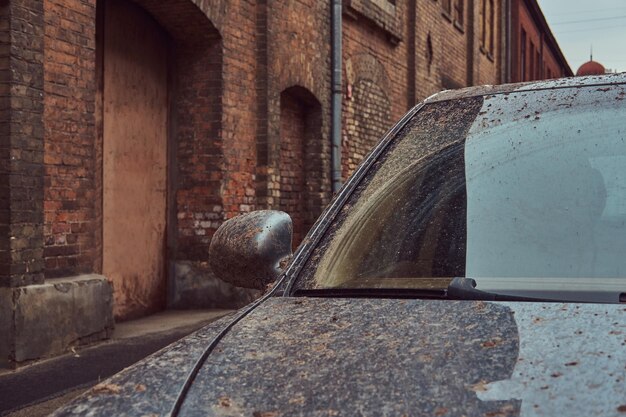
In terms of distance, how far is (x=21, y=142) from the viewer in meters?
7.02

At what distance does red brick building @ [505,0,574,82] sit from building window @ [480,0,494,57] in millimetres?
2612

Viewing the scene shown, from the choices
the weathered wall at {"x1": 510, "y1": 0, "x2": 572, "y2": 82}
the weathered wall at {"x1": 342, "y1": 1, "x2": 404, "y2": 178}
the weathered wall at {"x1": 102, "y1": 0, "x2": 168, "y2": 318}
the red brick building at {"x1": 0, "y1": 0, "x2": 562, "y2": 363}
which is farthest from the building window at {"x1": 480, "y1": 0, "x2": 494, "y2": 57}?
the weathered wall at {"x1": 102, "y1": 0, "x2": 168, "y2": 318}

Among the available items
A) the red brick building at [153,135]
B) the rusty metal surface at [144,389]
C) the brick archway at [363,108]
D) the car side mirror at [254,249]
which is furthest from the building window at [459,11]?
the rusty metal surface at [144,389]

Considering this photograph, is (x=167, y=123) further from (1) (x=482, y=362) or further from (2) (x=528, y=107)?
(1) (x=482, y=362)

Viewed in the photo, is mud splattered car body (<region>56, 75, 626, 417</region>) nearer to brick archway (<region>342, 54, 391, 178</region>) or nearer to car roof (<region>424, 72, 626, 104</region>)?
car roof (<region>424, 72, 626, 104</region>)

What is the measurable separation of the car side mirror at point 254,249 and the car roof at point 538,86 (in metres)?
0.65

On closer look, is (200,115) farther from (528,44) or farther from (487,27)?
(528,44)

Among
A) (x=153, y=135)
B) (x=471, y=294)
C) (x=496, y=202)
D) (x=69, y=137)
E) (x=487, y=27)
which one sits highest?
(x=487, y=27)

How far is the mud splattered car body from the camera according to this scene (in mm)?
1760

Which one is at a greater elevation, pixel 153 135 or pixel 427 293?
pixel 153 135

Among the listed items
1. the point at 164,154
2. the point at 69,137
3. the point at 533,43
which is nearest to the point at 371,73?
the point at 164,154

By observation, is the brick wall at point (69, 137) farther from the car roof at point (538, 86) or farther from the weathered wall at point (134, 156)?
the car roof at point (538, 86)

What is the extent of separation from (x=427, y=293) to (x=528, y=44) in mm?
37531

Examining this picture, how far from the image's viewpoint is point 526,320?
2027 millimetres
